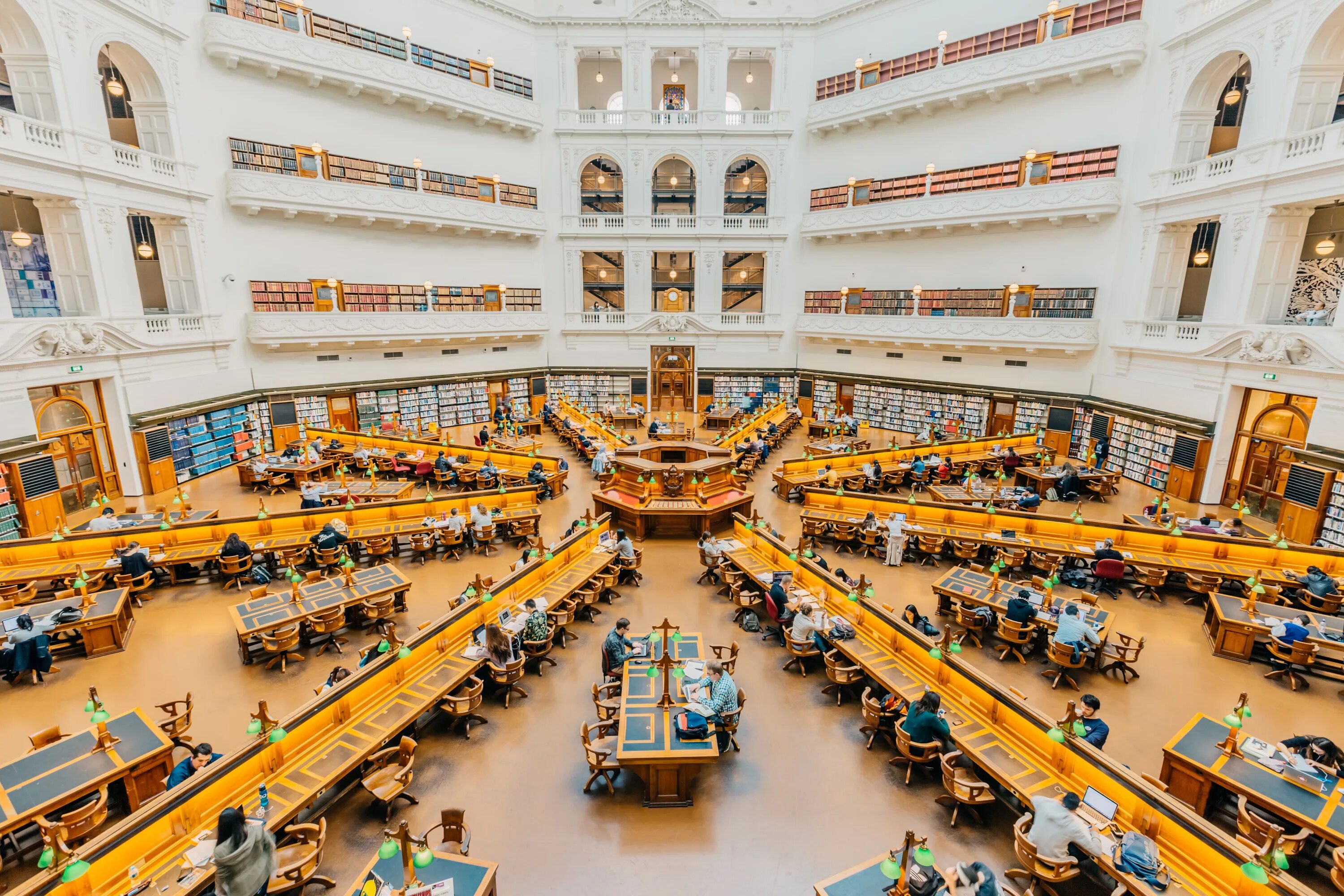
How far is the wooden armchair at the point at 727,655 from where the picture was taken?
23.1 ft

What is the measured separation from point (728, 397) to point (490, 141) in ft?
41.7

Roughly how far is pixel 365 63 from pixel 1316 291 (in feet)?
81.2

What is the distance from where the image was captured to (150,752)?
5.32 m

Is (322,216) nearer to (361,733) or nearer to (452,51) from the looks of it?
(452,51)

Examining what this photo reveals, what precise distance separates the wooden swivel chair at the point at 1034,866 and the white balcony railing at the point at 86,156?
17.9 meters

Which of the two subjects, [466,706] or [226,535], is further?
[226,535]

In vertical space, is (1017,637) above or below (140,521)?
below

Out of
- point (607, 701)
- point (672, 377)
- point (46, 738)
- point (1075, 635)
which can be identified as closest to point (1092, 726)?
point (1075, 635)

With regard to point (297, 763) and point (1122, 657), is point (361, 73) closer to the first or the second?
point (297, 763)

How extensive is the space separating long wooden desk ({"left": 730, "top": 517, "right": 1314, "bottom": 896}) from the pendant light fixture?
17.2 m

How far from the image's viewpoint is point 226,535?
33.5 feet

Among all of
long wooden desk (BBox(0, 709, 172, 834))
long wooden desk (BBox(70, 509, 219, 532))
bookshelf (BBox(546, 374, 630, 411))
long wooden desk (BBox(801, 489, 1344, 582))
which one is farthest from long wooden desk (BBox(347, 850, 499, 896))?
bookshelf (BBox(546, 374, 630, 411))

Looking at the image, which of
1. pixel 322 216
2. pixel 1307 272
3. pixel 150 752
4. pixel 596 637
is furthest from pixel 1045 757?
pixel 322 216

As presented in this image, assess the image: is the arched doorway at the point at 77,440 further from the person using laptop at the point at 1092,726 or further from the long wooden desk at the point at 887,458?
the person using laptop at the point at 1092,726
